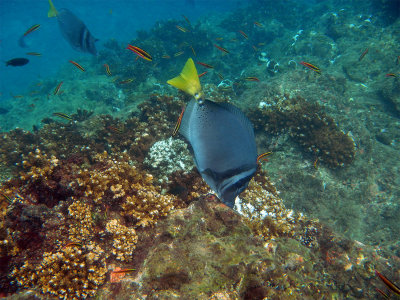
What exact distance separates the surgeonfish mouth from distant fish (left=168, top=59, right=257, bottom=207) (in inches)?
152

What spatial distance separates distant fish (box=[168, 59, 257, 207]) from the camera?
1601 millimetres

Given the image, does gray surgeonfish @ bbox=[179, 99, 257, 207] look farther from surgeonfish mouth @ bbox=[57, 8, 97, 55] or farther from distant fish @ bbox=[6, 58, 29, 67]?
distant fish @ bbox=[6, 58, 29, 67]

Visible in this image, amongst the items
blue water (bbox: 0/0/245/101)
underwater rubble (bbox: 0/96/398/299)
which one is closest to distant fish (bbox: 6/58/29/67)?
underwater rubble (bbox: 0/96/398/299)

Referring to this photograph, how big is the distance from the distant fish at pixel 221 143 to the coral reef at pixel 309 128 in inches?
216

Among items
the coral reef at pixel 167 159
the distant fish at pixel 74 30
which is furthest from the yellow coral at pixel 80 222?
the distant fish at pixel 74 30

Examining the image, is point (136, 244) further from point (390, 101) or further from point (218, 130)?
point (390, 101)

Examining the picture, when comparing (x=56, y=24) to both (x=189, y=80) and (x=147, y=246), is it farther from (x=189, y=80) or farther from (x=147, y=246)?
(x=189, y=80)

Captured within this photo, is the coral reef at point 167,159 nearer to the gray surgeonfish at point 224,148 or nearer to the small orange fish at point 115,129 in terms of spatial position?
the small orange fish at point 115,129

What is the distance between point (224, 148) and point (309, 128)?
243 inches

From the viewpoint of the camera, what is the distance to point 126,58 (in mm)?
18203

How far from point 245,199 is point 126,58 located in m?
18.2

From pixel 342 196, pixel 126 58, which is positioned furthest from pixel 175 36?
pixel 342 196

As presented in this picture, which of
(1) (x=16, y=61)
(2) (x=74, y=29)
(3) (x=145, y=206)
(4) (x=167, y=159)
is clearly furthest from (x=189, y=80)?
(1) (x=16, y=61)

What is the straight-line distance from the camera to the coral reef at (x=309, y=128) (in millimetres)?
6605
